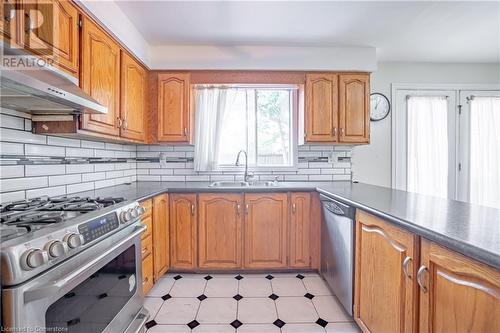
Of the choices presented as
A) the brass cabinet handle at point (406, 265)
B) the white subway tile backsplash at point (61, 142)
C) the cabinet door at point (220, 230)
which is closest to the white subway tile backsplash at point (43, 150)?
the white subway tile backsplash at point (61, 142)

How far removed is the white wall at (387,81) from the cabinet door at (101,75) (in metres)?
2.74

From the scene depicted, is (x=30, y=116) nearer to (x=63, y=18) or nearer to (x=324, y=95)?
(x=63, y=18)

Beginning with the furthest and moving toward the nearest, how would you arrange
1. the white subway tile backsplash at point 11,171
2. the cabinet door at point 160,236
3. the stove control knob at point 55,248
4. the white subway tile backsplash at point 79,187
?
the cabinet door at point 160,236 < the white subway tile backsplash at point 79,187 < the white subway tile backsplash at point 11,171 < the stove control knob at point 55,248

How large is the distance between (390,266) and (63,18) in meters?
2.28

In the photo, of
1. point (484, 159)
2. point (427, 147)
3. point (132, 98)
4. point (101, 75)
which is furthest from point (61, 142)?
point (484, 159)

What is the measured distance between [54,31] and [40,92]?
1.90 ft

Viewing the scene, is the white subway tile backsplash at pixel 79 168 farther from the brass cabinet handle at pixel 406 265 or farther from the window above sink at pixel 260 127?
the brass cabinet handle at pixel 406 265

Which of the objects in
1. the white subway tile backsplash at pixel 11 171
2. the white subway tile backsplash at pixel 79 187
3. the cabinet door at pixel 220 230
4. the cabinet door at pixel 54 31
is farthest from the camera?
the cabinet door at pixel 220 230

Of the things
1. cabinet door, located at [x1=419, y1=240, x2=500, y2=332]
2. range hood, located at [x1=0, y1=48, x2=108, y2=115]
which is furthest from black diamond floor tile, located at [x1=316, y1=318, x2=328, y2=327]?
range hood, located at [x1=0, y1=48, x2=108, y2=115]

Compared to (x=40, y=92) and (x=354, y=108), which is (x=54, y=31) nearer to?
(x=40, y=92)

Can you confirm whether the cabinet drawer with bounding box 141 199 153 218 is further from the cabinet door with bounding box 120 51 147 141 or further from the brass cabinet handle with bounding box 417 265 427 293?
the brass cabinet handle with bounding box 417 265 427 293

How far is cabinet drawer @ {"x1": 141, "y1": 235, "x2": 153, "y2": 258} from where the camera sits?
6.56 ft

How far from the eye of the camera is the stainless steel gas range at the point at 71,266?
829 mm

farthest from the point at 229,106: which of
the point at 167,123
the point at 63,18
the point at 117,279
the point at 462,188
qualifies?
the point at 462,188
